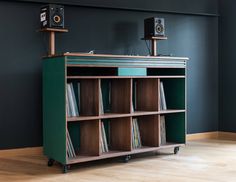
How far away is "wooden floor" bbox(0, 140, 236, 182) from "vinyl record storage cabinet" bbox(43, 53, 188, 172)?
0.11 meters

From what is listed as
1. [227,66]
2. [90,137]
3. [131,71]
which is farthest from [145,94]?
[227,66]

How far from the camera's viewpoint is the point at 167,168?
349 centimetres

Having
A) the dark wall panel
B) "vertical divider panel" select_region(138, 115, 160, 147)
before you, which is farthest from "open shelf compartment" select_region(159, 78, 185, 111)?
the dark wall panel

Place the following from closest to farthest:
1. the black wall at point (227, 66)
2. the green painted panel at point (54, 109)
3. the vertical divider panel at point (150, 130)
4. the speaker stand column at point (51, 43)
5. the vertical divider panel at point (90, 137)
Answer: the green painted panel at point (54, 109)
the vertical divider panel at point (90, 137)
the speaker stand column at point (51, 43)
the vertical divider panel at point (150, 130)
the black wall at point (227, 66)

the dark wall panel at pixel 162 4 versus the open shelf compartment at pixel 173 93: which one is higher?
the dark wall panel at pixel 162 4

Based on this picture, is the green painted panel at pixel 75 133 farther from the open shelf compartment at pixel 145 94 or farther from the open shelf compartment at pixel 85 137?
the open shelf compartment at pixel 145 94

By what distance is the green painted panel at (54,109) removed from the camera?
11.1ft

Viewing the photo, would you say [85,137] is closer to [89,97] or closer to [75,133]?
[75,133]

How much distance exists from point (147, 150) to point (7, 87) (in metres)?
1.54

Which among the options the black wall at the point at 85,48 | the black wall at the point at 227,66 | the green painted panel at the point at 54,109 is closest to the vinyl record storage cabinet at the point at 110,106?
the green painted panel at the point at 54,109

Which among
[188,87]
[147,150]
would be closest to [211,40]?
[188,87]

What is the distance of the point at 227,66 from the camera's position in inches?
201

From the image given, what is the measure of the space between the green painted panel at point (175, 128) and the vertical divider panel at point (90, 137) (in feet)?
3.40

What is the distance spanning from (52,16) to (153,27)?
118 cm
